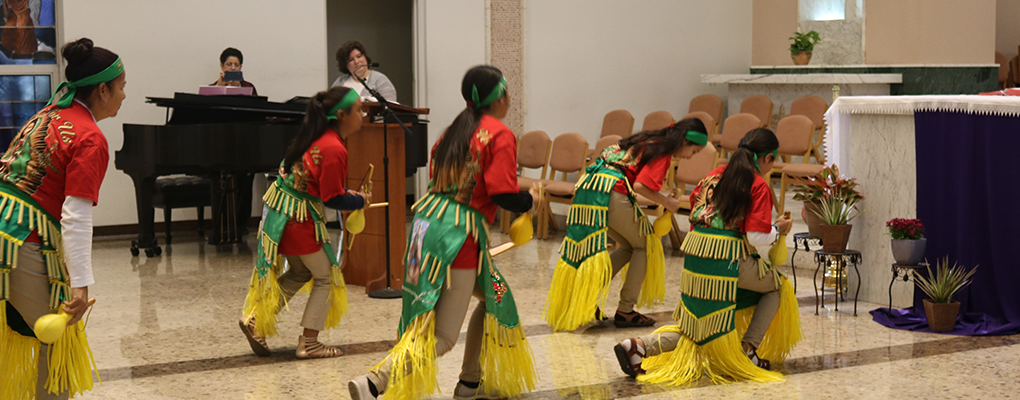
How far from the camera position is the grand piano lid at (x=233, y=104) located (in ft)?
23.9

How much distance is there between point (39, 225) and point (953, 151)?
4548mm

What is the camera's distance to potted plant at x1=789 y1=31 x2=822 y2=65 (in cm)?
A: 1102

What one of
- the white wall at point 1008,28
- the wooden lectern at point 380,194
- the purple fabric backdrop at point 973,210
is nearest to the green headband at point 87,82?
the wooden lectern at point 380,194

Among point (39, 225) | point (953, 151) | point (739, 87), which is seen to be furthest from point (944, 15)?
point (39, 225)

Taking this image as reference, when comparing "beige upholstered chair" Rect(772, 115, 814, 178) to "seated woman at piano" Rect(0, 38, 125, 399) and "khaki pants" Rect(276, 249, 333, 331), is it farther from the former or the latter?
"seated woman at piano" Rect(0, 38, 125, 399)

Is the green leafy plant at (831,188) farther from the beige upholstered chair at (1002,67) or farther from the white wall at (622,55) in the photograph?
the beige upholstered chair at (1002,67)

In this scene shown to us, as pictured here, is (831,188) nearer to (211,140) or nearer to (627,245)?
(627,245)

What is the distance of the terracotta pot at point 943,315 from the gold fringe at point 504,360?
257cm

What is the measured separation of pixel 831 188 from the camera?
5438mm

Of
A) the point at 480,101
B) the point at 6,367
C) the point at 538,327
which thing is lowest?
the point at 538,327

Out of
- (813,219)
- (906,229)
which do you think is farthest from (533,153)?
(906,229)

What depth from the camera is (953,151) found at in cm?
512

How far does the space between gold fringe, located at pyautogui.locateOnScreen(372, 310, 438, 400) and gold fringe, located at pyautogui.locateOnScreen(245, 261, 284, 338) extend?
1274mm

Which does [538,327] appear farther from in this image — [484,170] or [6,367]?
[6,367]
